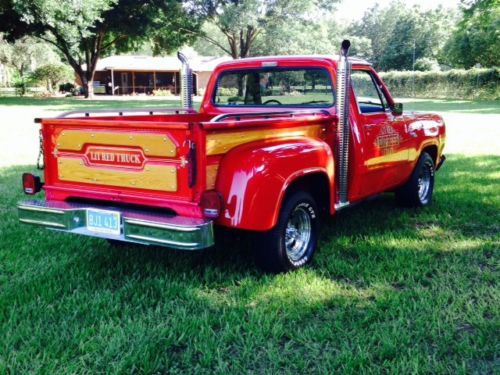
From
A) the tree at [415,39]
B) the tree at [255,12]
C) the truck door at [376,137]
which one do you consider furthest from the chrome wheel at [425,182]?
the tree at [415,39]

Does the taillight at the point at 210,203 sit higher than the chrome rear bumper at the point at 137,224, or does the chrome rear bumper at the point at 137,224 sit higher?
the taillight at the point at 210,203

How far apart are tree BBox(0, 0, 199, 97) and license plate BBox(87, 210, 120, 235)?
82.4ft

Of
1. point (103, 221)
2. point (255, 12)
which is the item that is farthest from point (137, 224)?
point (255, 12)

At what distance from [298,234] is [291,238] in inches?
3.4

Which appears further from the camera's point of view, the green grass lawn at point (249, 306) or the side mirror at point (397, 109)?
the side mirror at point (397, 109)

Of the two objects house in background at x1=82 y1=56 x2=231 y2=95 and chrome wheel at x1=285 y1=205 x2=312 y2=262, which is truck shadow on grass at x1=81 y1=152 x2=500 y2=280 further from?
house in background at x1=82 y1=56 x2=231 y2=95

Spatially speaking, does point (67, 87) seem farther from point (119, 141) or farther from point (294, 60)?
point (119, 141)

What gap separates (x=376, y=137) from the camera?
210 inches

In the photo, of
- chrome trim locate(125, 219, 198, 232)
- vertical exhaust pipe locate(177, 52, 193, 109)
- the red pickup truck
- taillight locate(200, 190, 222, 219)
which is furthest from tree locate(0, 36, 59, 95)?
taillight locate(200, 190, 222, 219)

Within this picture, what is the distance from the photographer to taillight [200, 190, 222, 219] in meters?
3.64

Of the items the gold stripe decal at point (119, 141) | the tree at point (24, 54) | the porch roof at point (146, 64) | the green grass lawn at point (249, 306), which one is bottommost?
the green grass lawn at point (249, 306)

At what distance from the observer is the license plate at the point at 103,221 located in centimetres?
384

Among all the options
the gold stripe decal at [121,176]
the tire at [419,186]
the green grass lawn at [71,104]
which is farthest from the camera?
the green grass lawn at [71,104]

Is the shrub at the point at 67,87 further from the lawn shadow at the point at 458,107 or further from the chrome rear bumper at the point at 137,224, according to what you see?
the chrome rear bumper at the point at 137,224
